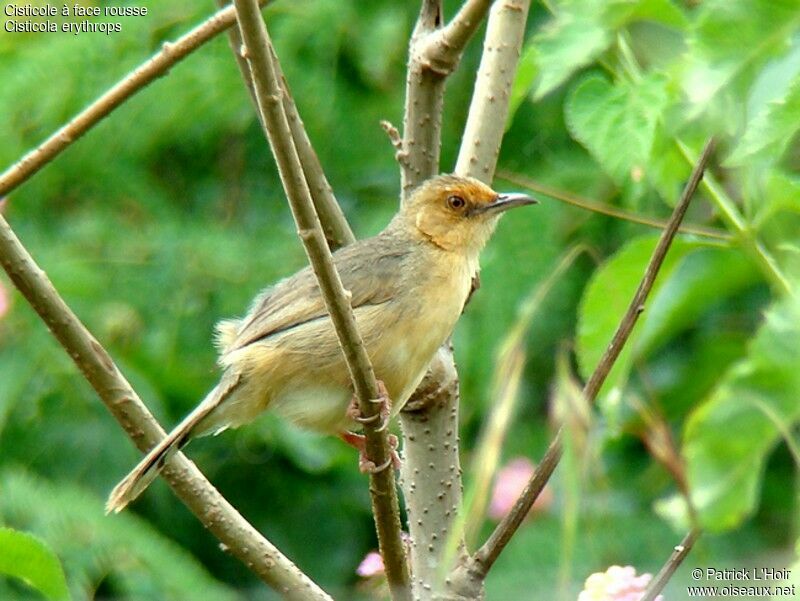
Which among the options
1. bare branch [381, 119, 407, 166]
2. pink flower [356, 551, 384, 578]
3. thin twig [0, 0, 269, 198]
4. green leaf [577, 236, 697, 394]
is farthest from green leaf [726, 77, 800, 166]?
bare branch [381, 119, 407, 166]

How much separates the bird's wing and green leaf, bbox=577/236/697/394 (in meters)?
1.35

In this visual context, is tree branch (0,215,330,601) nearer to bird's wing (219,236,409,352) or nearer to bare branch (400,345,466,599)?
bare branch (400,345,466,599)

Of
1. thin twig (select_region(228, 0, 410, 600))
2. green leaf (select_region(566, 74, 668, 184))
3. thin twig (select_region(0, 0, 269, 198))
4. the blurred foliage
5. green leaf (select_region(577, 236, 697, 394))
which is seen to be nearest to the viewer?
thin twig (select_region(228, 0, 410, 600))

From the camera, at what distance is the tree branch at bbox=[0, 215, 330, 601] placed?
2676mm

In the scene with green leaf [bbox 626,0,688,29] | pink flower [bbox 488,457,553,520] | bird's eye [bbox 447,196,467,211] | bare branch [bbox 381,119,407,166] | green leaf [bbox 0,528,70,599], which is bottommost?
green leaf [bbox 0,528,70,599]

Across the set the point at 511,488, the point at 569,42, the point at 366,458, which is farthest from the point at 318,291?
the point at 569,42

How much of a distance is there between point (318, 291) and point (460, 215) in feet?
2.04

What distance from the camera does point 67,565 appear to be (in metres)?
4.08

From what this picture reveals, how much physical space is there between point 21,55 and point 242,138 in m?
1.29

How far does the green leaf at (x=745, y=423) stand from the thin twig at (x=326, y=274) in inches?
38.3

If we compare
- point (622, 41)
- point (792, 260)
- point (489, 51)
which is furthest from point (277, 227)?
point (792, 260)

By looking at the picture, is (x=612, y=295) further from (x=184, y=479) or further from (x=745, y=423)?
(x=745, y=423)

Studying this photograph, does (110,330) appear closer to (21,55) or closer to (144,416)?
(21,55)

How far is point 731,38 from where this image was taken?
1304 millimetres
